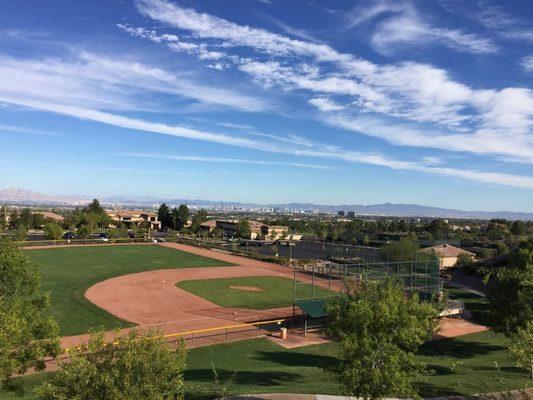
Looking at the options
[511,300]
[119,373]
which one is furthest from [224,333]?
[119,373]

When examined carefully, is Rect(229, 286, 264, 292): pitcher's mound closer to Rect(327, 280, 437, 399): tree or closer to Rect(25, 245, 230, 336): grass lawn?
Rect(25, 245, 230, 336): grass lawn

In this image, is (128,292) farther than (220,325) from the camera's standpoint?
Yes

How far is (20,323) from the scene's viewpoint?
1761 centimetres

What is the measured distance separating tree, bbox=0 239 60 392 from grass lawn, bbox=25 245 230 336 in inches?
396

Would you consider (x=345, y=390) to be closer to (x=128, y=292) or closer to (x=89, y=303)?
(x=89, y=303)

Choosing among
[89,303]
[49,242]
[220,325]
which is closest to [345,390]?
[220,325]

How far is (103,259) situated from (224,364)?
50.1m

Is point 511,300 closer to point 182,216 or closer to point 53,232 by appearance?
point 53,232

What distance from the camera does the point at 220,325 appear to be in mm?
37656

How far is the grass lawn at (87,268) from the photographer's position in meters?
37.9

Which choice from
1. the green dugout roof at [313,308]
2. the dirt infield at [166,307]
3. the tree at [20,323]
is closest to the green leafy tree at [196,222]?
the dirt infield at [166,307]

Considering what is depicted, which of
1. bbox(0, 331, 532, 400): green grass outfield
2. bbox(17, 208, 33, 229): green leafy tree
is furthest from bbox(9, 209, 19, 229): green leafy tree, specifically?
bbox(0, 331, 532, 400): green grass outfield

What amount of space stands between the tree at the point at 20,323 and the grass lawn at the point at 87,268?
1006cm

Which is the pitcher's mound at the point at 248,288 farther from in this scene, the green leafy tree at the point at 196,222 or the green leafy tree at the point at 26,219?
the green leafy tree at the point at 26,219
